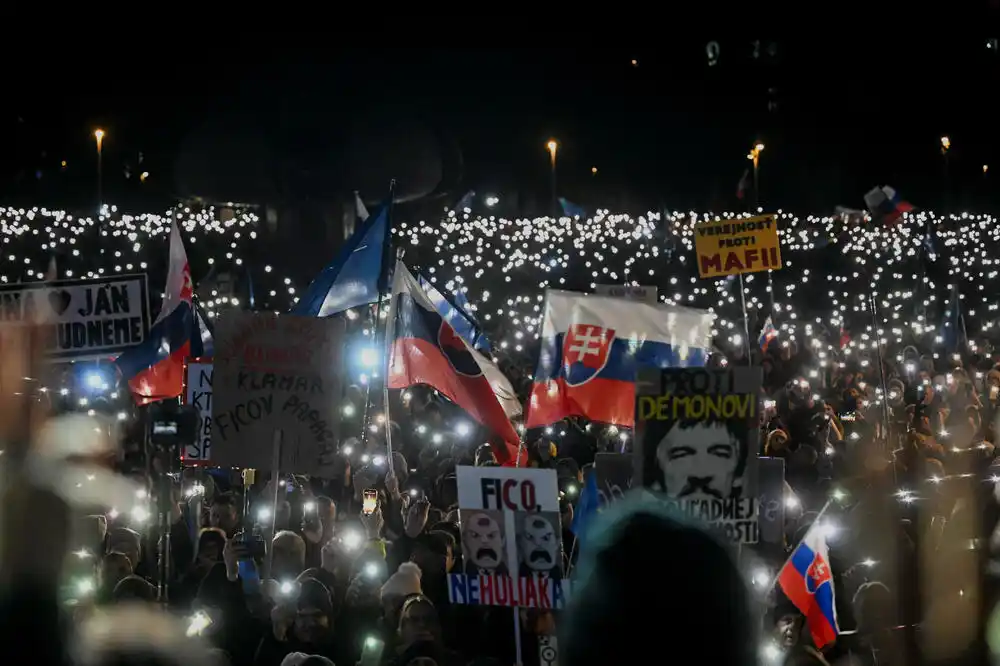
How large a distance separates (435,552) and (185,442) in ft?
7.14

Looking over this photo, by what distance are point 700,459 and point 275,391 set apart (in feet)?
11.6

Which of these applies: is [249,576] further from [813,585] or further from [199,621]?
[813,585]

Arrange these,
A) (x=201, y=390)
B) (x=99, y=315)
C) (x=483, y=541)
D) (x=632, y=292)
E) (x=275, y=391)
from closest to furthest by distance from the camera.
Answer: (x=483, y=541), (x=275, y=391), (x=99, y=315), (x=201, y=390), (x=632, y=292)

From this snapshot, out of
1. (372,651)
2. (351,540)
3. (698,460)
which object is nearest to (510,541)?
(698,460)

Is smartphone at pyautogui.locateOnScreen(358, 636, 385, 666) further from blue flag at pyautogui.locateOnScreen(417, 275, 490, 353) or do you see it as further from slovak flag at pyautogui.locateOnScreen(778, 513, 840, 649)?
blue flag at pyautogui.locateOnScreen(417, 275, 490, 353)

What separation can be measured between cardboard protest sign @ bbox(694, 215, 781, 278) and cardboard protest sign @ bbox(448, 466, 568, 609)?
9.05 m

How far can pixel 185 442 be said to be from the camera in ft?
23.3

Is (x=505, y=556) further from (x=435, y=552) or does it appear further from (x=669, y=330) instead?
(x=669, y=330)

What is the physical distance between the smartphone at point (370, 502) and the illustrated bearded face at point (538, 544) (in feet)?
14.5

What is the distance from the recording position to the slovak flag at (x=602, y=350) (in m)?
11.4

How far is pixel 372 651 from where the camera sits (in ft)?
23.6

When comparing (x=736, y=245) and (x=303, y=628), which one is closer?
(x=303, y=628)

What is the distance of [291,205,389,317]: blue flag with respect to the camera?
39.2 ft

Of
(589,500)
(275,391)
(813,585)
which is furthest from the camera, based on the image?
(275,391)
